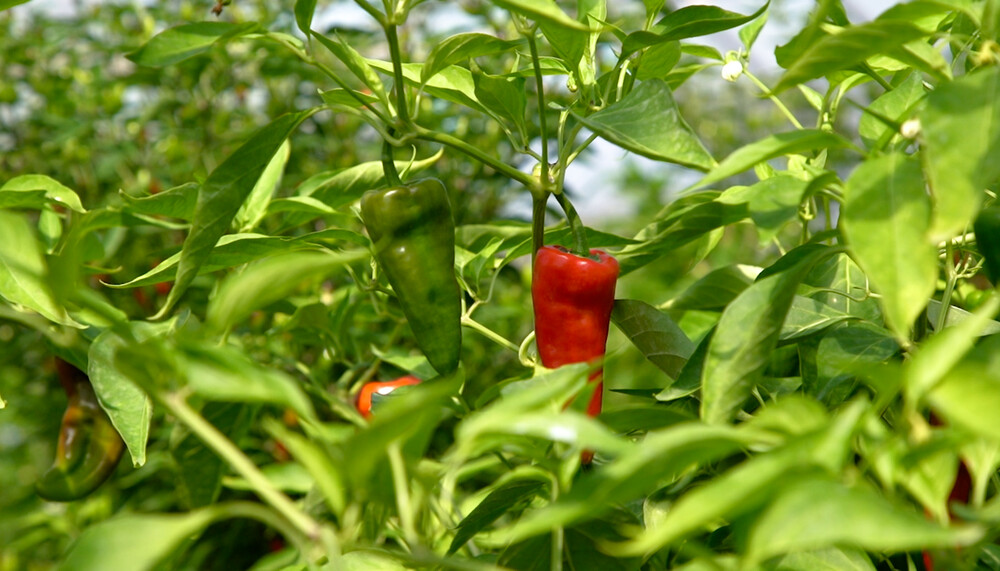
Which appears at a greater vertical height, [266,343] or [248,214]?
[248,214]

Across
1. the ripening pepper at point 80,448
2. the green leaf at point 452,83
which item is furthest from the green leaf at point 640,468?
the ripening pepper at point 80,448

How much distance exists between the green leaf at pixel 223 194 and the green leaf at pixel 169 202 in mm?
99

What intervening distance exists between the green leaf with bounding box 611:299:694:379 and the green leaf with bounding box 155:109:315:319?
294 mm

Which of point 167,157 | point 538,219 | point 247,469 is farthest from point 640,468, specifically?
point 167,157

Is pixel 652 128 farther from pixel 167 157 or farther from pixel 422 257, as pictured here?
pixel 167 157

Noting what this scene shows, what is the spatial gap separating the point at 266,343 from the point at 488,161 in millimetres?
567

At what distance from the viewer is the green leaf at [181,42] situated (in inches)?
24.4

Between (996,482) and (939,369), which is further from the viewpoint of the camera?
(996,482)

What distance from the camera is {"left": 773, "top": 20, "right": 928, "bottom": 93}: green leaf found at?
0.48 m

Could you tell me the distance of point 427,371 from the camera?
1.08 meters

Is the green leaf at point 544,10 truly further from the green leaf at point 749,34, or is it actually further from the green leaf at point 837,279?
the green leaf at point 749,34

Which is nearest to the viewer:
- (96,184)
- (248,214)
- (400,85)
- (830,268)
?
(400,85)

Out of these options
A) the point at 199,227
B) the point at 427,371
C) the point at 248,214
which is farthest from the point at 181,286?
the point at 427,371

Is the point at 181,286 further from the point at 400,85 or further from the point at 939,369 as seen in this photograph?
the point at 939,369
